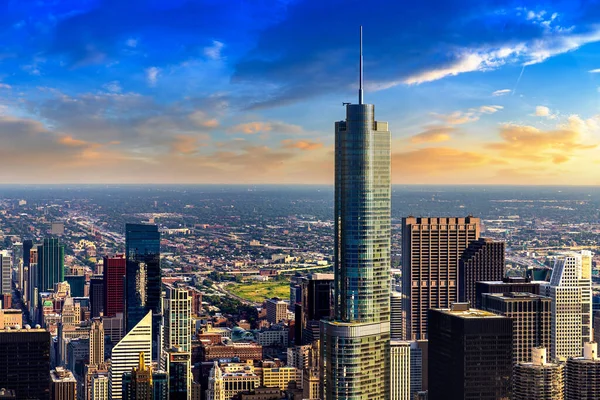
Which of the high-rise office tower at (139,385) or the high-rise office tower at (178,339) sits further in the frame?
the high-rise office tower at (178,339)

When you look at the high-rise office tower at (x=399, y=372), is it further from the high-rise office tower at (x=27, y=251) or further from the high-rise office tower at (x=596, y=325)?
the high-rise office tower at (x=27, y=251)

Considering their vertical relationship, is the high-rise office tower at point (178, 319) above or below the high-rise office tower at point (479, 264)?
below

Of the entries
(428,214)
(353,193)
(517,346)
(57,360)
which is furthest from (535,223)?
(57,360)

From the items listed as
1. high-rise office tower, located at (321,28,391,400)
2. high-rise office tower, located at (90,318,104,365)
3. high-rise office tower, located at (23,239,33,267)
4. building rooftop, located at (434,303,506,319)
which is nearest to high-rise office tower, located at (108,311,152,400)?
high-rise office tower, located at (90,318,104,365)

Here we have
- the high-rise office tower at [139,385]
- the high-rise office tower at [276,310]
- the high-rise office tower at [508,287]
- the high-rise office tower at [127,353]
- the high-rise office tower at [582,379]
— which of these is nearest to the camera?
the high-rise office tower at [582,379]

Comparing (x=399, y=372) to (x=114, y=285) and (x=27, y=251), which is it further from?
(x=27, y=251)

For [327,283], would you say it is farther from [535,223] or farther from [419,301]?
[535,223]

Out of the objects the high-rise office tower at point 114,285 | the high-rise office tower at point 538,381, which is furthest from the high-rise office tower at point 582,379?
the high-rise office tower at point 114,285
